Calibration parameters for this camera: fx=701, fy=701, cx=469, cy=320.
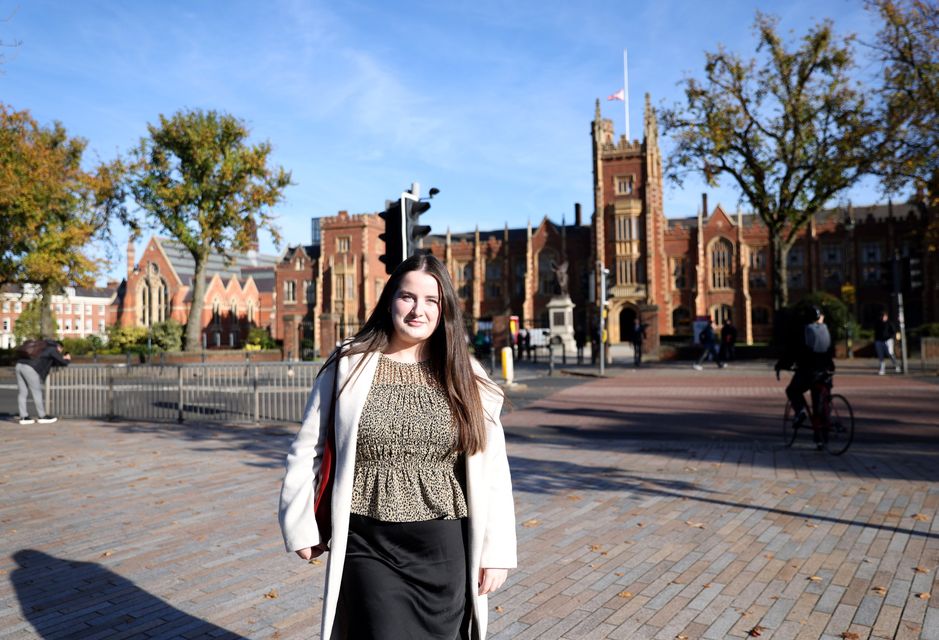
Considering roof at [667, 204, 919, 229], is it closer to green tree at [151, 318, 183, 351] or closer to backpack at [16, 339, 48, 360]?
green tree at [151, 318, 183, 351]

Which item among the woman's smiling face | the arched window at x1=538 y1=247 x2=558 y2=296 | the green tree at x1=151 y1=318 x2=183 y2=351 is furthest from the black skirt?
the arched window at x1=538 y1=247 x2=558 y2=296

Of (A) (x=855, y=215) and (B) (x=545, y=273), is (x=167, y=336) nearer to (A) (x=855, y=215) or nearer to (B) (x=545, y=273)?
(B) (x=545, y=273)

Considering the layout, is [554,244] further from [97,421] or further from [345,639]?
[345,639]

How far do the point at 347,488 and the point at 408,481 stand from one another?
212 millimetres

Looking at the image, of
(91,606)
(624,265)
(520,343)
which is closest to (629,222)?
(624,265)

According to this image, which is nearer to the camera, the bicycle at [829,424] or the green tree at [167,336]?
the bicycle at [829,424]

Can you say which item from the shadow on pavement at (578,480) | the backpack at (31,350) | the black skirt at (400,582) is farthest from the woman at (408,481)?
the backpack at (31,350)

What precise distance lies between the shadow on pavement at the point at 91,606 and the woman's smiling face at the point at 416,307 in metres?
2.14

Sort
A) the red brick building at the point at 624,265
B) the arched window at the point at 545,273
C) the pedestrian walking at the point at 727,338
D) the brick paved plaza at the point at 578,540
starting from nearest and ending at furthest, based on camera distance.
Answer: the brick paved plaza at the point at 578,540 < the pedestrian walking at the point at 727,338 < the red brick building at the point at 624,265 < the arched window at the point at 545,273

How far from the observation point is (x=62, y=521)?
19.2ft

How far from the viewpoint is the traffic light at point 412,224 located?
26.0 feet

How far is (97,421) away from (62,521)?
8197mm

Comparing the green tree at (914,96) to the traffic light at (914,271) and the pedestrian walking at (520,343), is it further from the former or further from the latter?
the pedestrian walking at (520,343)

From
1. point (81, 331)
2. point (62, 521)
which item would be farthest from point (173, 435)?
point (81, 331)
